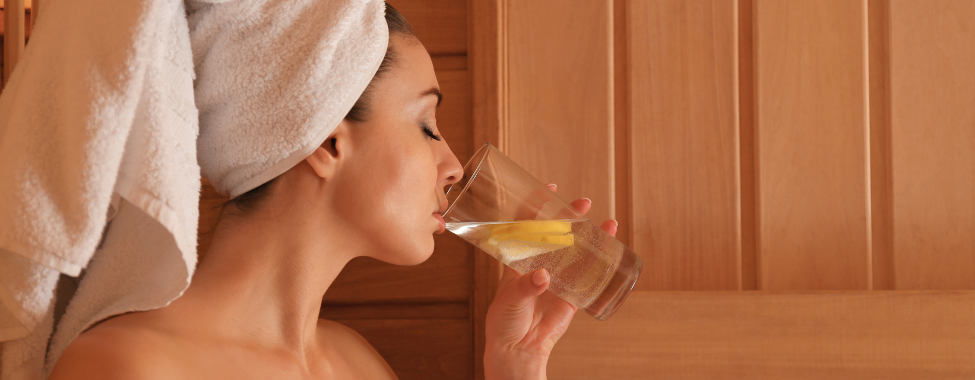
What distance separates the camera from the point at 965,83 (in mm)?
1039

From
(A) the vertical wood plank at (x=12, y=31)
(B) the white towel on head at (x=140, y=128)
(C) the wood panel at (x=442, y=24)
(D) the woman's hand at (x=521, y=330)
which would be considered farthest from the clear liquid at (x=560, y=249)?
(A) the vertical wood plank at (x=12, y=31)

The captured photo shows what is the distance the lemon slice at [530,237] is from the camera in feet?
2.63

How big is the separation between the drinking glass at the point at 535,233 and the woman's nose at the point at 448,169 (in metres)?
0.05

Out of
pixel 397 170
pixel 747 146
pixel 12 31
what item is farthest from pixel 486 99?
pixel 12 31

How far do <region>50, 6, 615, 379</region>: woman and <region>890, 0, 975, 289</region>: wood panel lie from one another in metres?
0.68

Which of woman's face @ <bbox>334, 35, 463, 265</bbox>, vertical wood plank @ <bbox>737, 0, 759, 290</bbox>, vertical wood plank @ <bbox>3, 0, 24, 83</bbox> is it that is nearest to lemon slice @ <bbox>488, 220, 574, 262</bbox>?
woman's face @ <bbox>334, 35, 463, 265</bbox>

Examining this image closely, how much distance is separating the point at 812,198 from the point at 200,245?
3.54ft

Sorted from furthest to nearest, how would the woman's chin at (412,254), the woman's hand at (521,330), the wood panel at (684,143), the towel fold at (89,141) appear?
the wood panel at (684,143)
the woman's hand at (521,330)
the woman's chin at (412,254)
the towel fold at (89,141)

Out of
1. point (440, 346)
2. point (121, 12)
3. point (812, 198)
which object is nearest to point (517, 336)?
point (440, 346)

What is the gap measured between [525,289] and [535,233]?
0.09 metres

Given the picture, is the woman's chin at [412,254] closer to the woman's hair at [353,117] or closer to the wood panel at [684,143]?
the woman's hair at [353,117]

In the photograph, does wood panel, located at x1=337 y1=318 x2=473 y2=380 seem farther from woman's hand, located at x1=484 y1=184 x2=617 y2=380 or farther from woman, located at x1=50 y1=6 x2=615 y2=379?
woman, located at x1=50 y1=6 x2=615 y2=379

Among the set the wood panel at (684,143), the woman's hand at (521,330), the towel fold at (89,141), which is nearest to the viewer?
the towel fold at (89,141)

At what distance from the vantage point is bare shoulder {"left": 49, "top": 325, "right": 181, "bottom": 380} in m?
0.63
